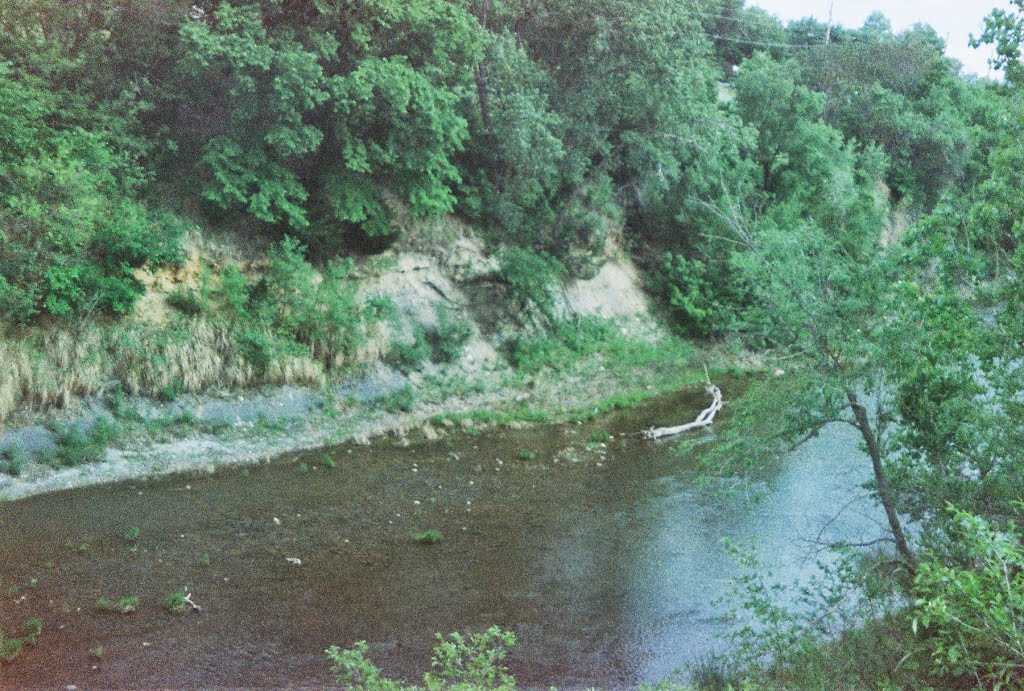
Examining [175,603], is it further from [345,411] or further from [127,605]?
[345,411]

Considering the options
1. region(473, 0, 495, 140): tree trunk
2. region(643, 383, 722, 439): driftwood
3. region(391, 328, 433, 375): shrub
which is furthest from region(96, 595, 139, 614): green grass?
region(473, 0, 495, 140): tree trunk

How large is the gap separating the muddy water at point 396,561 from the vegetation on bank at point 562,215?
1278 millimetres

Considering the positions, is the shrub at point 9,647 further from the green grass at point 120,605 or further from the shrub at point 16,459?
the shrub at point 16,459

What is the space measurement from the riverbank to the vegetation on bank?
0.34 metres

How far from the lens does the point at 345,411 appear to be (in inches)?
768

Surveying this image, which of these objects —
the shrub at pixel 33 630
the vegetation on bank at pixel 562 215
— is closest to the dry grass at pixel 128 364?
the vegetation on bank at pixel 562 215

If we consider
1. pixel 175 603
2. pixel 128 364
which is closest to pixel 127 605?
pixel 175 603

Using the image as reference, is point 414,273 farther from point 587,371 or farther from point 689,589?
point 689,589

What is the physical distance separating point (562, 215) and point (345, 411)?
33.6 ft

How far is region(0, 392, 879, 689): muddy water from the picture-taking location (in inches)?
403

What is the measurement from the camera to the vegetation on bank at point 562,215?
9.60 m

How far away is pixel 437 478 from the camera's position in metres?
16.8

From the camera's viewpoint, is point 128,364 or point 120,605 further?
point 128,364

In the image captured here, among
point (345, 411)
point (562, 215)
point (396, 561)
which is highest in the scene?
point (562, 215)
